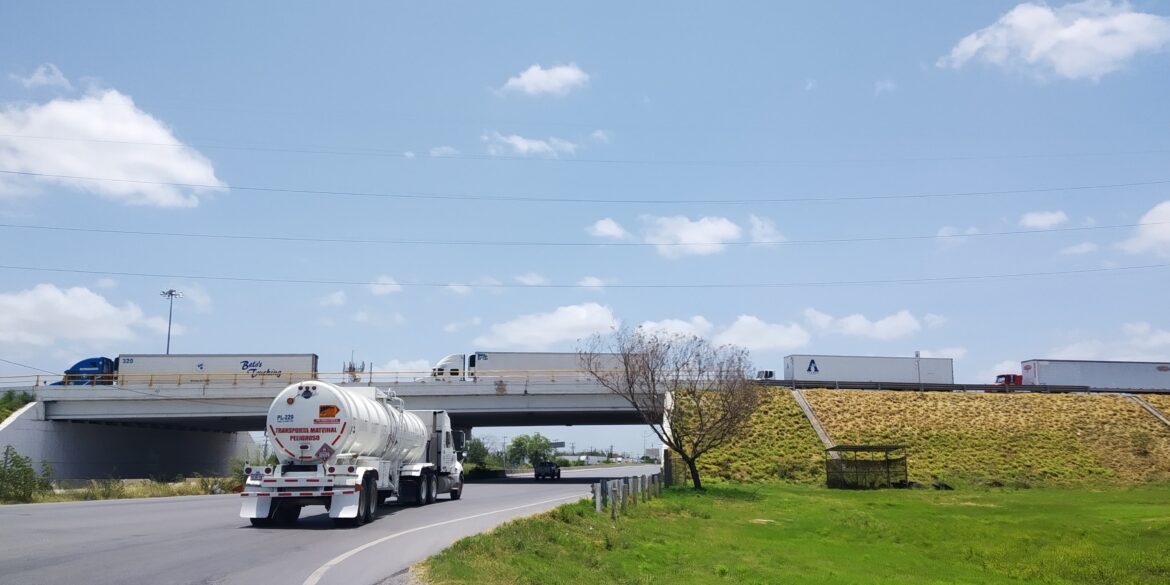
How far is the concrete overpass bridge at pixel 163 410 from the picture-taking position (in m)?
48.6

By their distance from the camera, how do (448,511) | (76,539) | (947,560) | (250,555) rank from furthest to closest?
(448,511) < (947,560) < (76,539) < (250,555)

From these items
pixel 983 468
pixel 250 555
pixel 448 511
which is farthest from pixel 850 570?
pixel 983 468

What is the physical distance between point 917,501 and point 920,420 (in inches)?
747

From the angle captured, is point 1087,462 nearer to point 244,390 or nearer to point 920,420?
point 920,420

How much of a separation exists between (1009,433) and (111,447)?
52459 mm

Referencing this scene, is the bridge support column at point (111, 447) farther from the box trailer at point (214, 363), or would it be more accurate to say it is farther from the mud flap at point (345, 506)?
the mud flap at point (345, 506)

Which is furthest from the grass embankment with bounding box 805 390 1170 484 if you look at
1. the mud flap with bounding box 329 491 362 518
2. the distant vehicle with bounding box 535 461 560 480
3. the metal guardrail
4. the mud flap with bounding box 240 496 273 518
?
the mud flap with bounding box 240 496 273 518

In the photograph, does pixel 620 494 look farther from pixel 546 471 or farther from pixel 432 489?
pixel 546 471

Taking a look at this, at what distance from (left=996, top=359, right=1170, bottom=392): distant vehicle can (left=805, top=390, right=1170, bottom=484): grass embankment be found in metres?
8.06

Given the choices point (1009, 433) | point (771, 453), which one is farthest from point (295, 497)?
point (1009, 433)

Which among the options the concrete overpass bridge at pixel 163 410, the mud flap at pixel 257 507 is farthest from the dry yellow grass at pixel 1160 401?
the mud flap at pixel 257 507

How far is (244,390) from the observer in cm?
5069

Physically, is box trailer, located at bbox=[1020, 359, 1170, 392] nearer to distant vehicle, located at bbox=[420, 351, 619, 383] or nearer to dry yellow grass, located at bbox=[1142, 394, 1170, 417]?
dry yellow grass, located at bbox=[1142, 394, 1170, 417]

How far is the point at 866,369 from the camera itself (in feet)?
209
